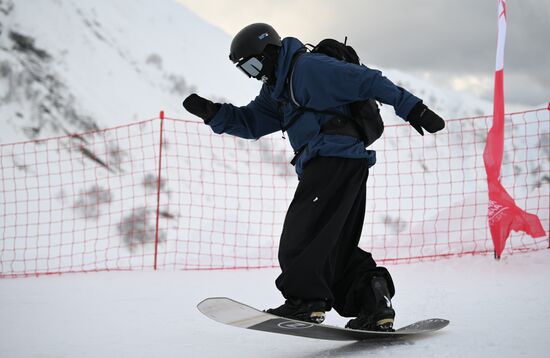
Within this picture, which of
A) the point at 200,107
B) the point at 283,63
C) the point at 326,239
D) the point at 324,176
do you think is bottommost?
the point at 326,239

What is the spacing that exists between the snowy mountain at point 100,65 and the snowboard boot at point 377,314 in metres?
11.6

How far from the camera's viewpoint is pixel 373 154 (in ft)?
9.20

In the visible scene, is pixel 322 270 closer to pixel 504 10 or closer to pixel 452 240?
pixel 504 10

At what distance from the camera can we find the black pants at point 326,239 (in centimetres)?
258

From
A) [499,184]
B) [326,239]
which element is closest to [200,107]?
[326,239]

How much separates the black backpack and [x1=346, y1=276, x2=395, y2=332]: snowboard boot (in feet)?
2.15

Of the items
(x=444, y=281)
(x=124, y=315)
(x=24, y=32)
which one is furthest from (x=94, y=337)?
(x=24, y=32)

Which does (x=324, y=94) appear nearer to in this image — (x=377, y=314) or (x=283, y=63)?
(x=283, y=63)

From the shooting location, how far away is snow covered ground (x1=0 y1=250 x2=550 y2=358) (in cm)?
275

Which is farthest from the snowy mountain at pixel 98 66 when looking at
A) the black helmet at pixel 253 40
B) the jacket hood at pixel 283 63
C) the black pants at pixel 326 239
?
the black pants at pixel 326 239

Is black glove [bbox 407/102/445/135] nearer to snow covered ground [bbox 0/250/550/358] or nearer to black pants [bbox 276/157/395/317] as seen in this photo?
black pants [bbox 276/157/395/317]

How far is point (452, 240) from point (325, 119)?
3.76 meters

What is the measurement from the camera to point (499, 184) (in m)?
4.79

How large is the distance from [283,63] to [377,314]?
1163mm
